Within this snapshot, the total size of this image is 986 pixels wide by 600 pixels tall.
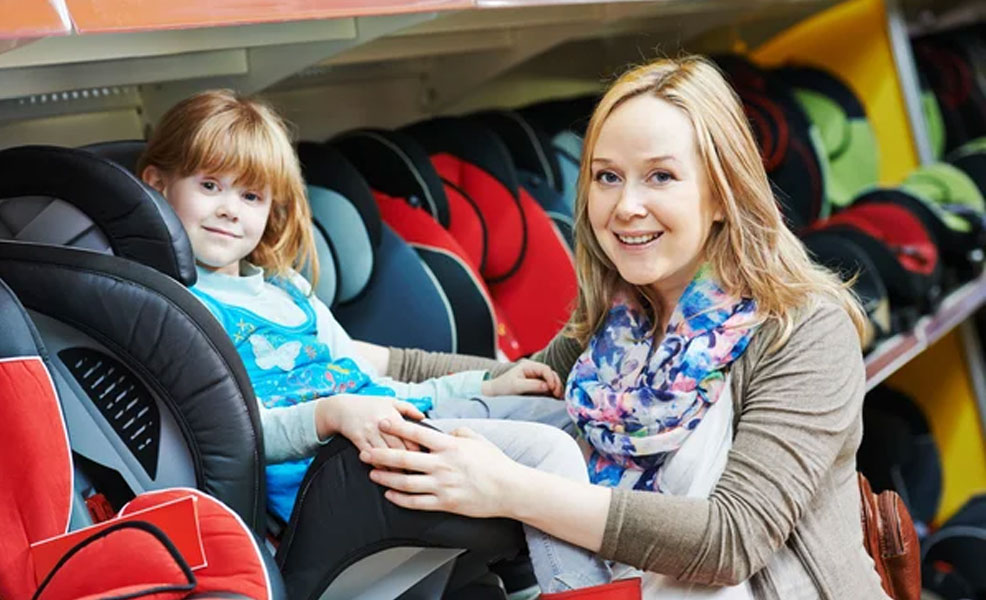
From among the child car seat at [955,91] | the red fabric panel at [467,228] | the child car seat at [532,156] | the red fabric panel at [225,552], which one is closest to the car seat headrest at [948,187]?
the child car seat at [955,91]

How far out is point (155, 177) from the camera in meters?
1.58

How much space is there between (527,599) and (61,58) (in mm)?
879

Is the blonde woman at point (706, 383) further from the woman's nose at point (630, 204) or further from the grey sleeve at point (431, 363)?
the grey sleeve at point (431, 363)

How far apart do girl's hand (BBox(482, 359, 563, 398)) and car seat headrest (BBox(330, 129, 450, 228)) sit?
1.56 ft

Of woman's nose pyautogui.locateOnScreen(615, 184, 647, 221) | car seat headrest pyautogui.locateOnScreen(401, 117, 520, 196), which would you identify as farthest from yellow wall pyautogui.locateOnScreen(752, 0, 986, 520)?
woman's nose pyautogui.locateOnScreen(615, 184, 647, 221)

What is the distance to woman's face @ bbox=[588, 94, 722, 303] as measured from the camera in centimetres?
148

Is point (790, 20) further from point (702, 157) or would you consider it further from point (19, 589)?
point (19, 589)

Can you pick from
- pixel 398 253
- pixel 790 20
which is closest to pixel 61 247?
pixel 398 253

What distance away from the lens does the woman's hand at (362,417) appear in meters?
1.34

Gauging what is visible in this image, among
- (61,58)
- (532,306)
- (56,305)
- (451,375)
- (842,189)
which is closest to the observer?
(56,305)

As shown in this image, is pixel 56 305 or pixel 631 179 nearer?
pixel 56 305

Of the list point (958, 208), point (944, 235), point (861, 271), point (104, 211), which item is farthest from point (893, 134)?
point (104, 211)

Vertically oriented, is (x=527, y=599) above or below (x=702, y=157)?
below

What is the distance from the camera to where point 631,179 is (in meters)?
1.49
